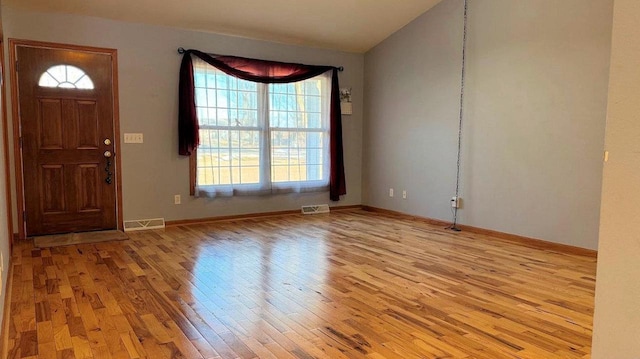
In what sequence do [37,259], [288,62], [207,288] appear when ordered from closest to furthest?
[207,288] → [37,259] → [288,62]

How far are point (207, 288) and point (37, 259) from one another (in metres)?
1.83

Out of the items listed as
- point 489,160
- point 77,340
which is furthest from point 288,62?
point 77,340

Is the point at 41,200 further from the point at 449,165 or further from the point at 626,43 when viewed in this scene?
the point at 626,43

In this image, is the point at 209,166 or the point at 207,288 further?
the point at 209,166

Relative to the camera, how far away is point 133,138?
17.1 feet

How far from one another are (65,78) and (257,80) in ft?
7.25

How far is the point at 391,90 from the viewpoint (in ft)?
20.9

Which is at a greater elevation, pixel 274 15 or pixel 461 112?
pixel 274 15

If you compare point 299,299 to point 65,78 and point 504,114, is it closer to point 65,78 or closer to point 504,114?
point 504,114

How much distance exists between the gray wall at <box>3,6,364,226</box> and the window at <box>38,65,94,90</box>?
30 centimetres

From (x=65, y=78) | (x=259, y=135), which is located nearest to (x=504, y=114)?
(x=259, y=135)

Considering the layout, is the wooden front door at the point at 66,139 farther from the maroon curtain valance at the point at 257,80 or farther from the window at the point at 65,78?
the maroon curtain valance at the point at 257,80

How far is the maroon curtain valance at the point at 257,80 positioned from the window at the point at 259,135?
0.32 feet

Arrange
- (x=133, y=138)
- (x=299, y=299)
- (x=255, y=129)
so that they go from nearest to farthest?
1. (x=299, y=299)
2. (x=133, y=138)
3. (x=255, y=129)
